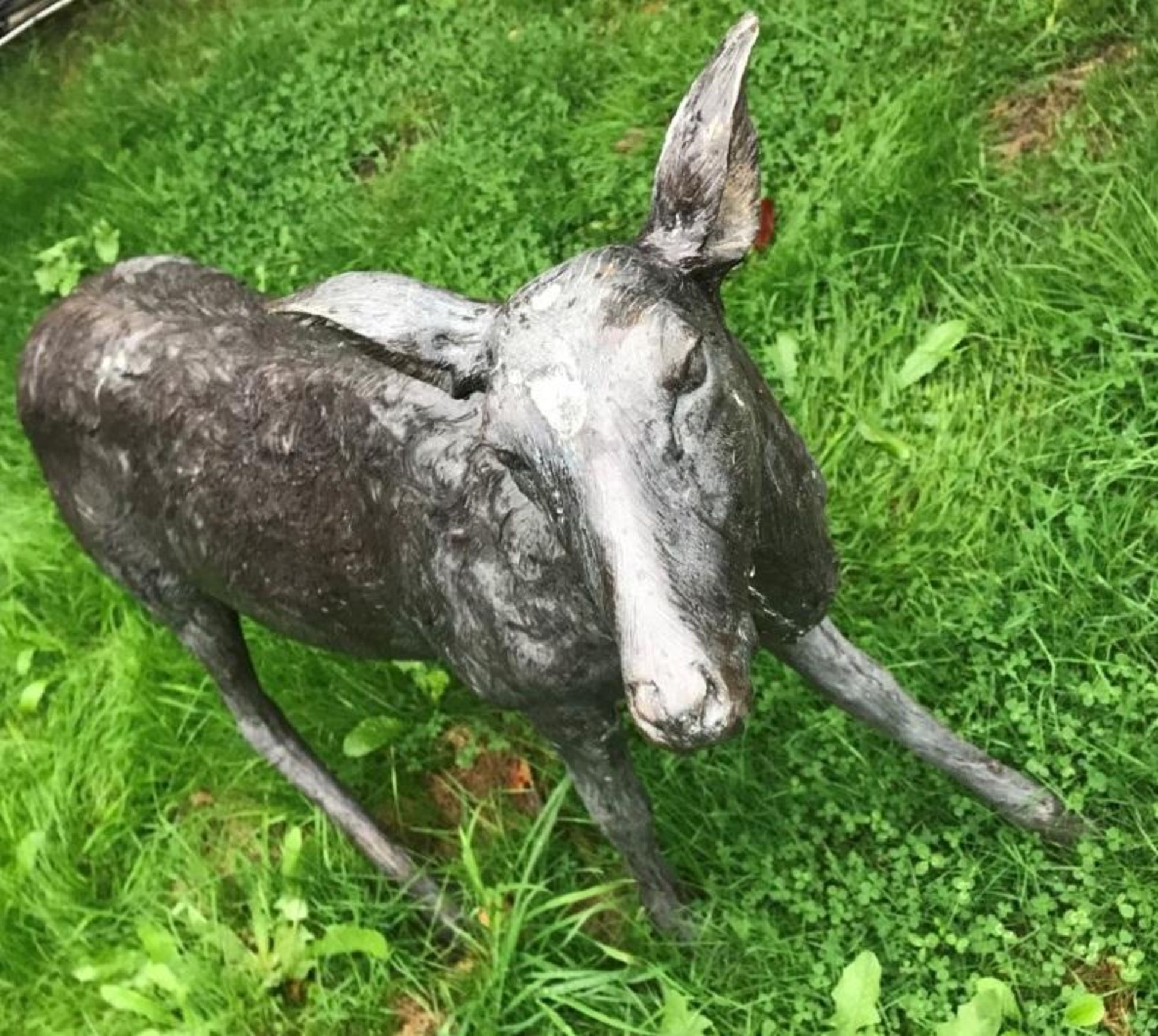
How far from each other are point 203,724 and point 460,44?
2.40 m

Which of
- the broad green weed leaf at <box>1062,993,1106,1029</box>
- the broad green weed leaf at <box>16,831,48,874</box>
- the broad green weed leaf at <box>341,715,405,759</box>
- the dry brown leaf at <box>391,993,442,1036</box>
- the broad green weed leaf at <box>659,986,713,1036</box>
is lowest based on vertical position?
the broad green weed leaf at <box>1062,993,1106,1029</box>

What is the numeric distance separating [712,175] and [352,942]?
2116 mm

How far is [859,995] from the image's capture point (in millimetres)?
2596

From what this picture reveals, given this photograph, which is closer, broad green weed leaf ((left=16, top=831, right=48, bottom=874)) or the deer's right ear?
the deer's right ear

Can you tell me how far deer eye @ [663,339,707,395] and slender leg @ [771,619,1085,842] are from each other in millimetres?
882

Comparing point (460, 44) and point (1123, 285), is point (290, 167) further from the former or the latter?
point (1123, 285)

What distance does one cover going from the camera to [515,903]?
305 cm

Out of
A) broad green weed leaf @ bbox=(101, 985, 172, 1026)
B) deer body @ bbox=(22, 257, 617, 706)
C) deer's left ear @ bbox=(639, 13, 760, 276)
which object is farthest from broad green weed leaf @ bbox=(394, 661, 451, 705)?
deer's left ear @ bbox=(639, 13, 760, 276)

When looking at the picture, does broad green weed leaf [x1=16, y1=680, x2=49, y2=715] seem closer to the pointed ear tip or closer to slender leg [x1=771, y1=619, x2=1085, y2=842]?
slender leg [x1=771, y1=619, x2=1085, y2=842]

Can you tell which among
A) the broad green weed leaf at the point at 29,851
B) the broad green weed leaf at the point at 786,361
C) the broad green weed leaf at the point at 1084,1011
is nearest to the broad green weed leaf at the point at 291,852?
the broad green weed leaf at the point at 29,851

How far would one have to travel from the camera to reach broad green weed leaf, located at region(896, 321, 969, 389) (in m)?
3.35

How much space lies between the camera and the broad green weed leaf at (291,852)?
10.6 ft

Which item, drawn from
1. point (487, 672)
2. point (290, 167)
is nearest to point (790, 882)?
point (487, 672)

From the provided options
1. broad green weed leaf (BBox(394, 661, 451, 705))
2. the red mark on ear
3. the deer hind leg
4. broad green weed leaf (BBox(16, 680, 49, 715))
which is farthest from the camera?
broad green weed leaf (BBox(16, 680, 49, 715))
